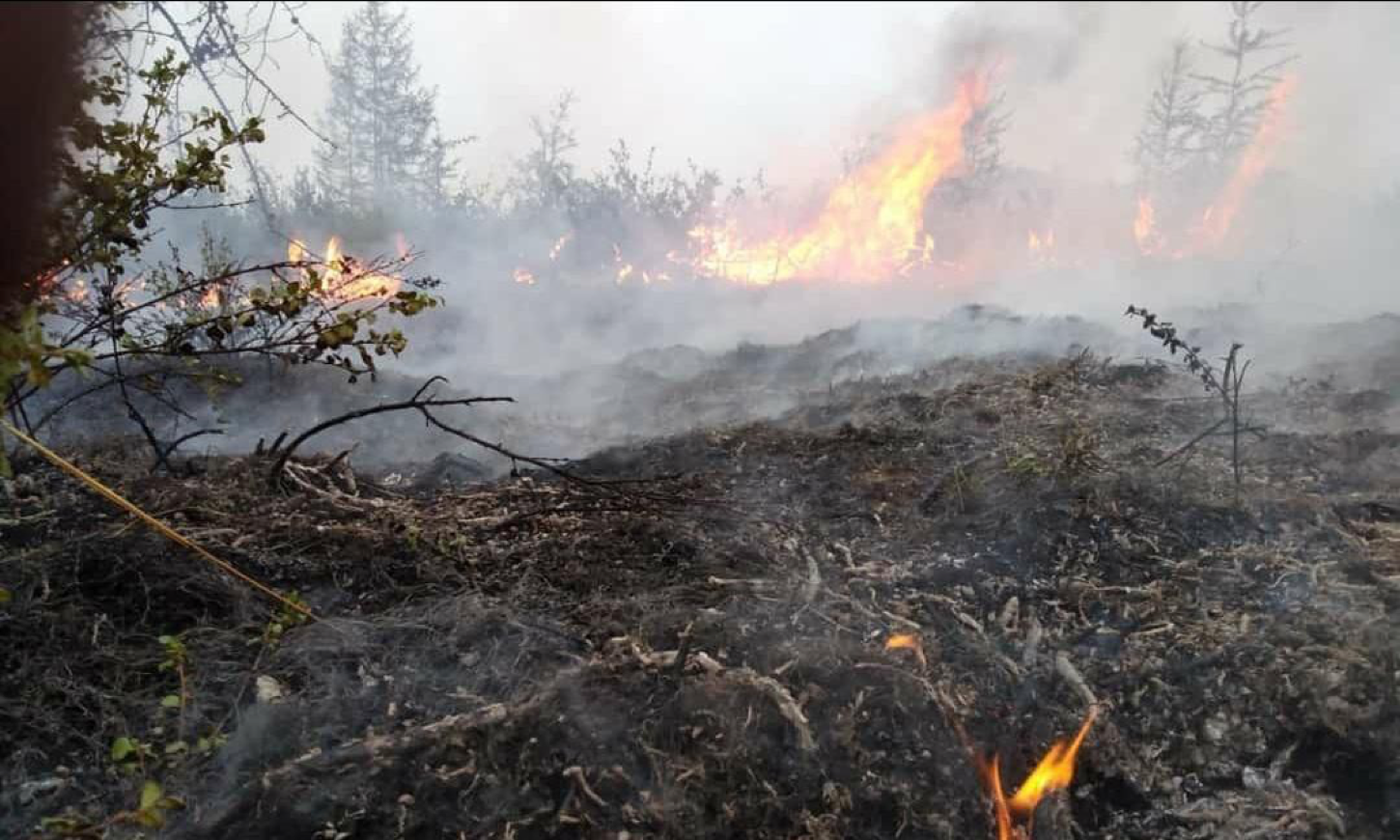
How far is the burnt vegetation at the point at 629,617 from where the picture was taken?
217cm

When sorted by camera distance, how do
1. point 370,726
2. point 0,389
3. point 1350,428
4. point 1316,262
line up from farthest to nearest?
point 1316,262, point 1350,428, point 370,726, point 0,389

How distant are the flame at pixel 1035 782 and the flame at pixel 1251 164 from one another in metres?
25.8

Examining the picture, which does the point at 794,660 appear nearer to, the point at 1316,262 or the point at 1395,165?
the point at 1316,262

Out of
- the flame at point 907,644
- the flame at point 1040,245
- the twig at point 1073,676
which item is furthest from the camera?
the flame at point 1040,245

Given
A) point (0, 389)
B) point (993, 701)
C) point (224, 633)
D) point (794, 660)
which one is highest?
point (0, 389)

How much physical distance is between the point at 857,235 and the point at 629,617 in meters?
22.1

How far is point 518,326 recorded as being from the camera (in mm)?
16828

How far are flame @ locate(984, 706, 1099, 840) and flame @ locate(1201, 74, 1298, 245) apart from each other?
25788mm

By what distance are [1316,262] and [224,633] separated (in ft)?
80.1

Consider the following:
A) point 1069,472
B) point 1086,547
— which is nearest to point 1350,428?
point 1069,472

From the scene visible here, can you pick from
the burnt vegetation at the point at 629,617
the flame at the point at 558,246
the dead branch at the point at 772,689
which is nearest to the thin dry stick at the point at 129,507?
the burnt vegetation at the point at 629,617

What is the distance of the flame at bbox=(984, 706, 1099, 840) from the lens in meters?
2.35

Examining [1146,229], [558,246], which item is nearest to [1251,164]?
[1146,229]

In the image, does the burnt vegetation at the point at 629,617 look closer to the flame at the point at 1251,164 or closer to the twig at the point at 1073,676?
the twig at the point at 1073,676
